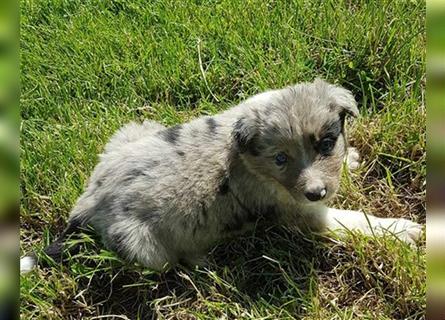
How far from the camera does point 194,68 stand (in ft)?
15.9

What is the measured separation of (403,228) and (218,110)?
174 cm

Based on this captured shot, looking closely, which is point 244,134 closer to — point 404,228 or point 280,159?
point 280,159

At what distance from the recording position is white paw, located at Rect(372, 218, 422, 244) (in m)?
3.46

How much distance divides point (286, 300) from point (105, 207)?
1.24 meters

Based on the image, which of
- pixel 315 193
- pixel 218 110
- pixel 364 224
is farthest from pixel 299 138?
pixel 218 110

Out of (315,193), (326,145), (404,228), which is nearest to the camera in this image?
(315,193)

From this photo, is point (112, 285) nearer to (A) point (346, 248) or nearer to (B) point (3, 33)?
(A) point (346, 248)

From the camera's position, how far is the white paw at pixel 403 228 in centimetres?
346

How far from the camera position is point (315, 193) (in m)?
3.20

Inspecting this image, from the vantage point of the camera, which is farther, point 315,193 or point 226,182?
point 226,182

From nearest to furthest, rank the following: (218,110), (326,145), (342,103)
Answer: (326,145), (342,103), (218,110)

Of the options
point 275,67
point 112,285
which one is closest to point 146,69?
point 275,67

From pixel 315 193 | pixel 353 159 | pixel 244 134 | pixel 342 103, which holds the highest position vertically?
pixel 342 103

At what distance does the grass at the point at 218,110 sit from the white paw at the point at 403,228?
11 cm
